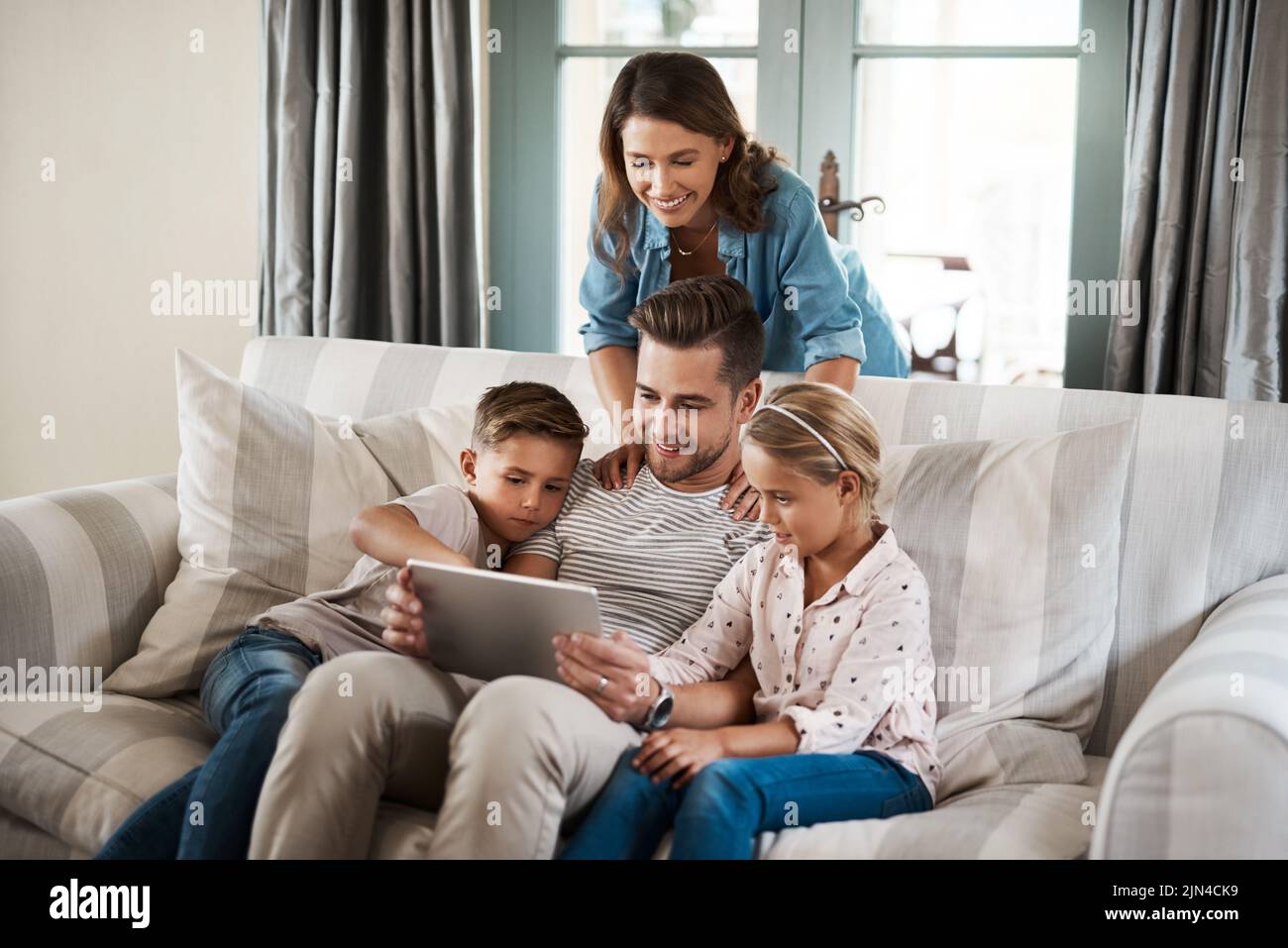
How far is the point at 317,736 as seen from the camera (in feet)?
4.29

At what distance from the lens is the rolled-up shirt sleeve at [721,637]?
162cm

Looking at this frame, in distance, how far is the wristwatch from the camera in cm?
144

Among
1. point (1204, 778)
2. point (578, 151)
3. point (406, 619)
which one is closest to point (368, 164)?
point (578, 151)

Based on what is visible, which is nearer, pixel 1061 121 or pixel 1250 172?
pixel 1250 172

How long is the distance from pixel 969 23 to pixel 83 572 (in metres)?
2.22

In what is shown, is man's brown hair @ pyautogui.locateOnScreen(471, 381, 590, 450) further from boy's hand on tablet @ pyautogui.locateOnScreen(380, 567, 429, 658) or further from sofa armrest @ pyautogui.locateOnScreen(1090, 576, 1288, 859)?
sofa armrest @ pyautogui.locateOnScreen(1090, 576, 1288, 859)

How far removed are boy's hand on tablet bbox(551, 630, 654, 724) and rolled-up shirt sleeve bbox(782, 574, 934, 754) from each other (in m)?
0.19

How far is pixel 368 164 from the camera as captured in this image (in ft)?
9.50

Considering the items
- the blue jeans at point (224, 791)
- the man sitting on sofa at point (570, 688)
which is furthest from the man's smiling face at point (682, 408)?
the blue jeans at point (224, 791)

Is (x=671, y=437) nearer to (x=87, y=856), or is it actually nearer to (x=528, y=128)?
(x=87, y=856)
